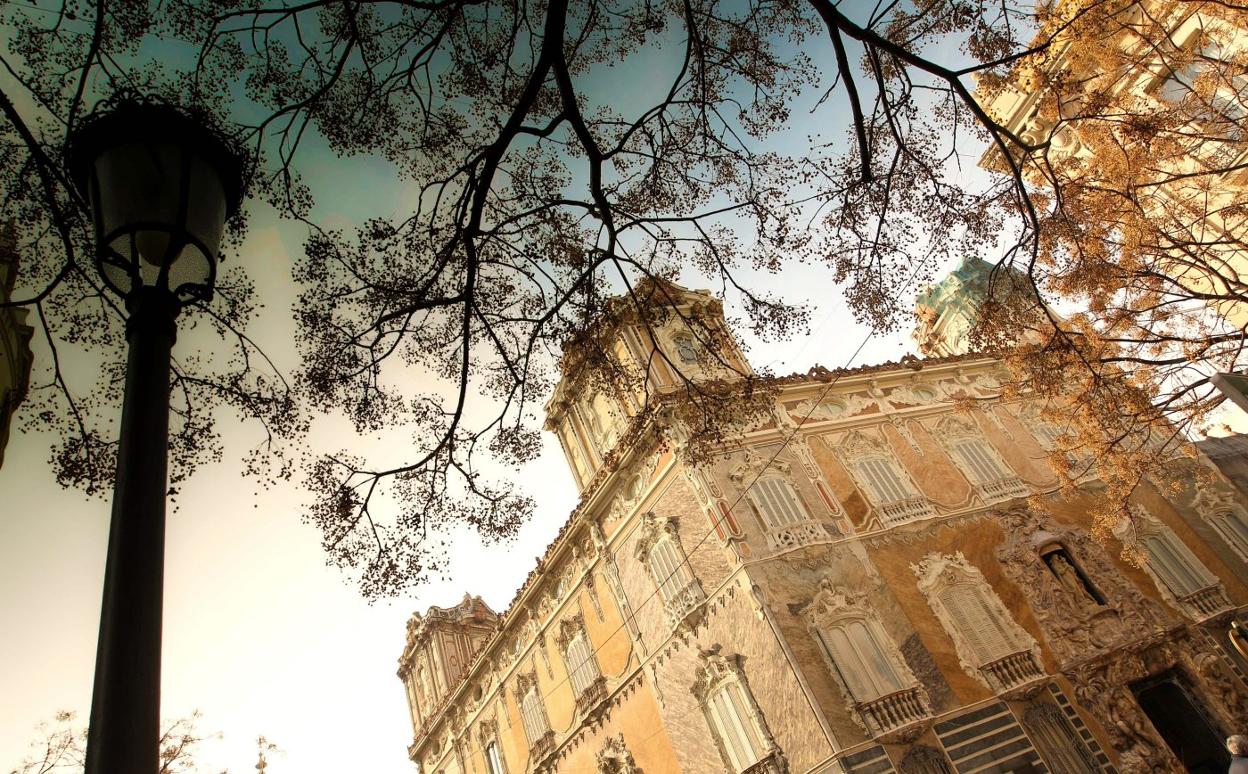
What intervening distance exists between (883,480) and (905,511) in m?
1.09

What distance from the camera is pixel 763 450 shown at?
1911cm

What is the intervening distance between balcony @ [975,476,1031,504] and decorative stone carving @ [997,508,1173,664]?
0.57 m

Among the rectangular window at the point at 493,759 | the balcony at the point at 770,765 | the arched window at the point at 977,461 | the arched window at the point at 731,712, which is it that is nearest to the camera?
the balcony at the point at 770,765

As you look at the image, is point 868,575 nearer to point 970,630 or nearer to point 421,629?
point 970,630

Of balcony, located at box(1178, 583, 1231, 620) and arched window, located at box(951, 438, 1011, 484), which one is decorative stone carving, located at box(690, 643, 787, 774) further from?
balcony, located at box(1178, 583, 1231, 620)

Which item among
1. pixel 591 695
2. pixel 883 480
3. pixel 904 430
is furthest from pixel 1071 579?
pixel 591 695

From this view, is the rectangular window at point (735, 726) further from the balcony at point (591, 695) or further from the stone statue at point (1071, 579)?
the stone statue at point (1071, 579)

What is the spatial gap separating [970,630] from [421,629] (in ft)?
84.8

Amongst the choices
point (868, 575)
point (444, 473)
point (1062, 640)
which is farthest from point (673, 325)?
point (444, 473)

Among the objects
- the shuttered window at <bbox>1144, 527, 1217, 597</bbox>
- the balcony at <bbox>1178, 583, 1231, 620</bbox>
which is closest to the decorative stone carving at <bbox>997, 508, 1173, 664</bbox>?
the balcony at <bbox>1178, 583, 1231, 620</bbox>

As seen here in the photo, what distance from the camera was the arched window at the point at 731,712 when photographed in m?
15.7

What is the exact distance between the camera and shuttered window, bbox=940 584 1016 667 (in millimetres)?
16375

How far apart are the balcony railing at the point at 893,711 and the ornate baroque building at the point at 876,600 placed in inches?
1.8

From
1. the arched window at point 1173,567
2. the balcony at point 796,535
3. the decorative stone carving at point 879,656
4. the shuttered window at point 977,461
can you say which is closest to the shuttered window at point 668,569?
the balcony at point 796,535
